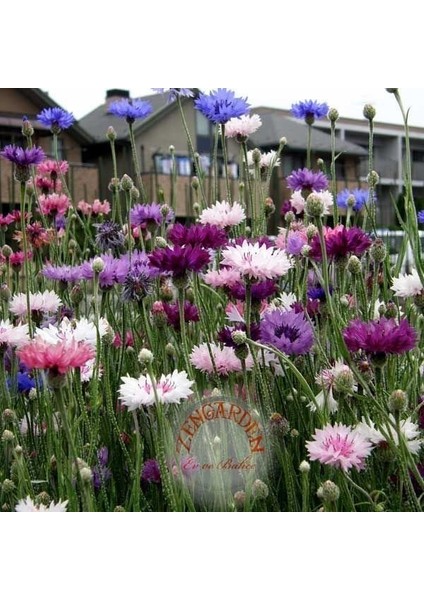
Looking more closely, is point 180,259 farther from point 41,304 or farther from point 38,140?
point 38,140

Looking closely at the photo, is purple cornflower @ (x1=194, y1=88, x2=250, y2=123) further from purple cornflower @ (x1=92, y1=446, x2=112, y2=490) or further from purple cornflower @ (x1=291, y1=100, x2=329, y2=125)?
purple cornflower @ (x1=92, y1=446, x2=112, y2=490)

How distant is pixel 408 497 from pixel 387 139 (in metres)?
0.54

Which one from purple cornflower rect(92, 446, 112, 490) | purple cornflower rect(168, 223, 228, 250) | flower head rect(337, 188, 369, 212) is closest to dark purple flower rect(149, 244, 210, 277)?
purple cornflower rect(168, 223, 228, 250)

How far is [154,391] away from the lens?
84 cm

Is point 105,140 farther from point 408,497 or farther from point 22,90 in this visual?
point 408,497

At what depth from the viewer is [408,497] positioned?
909 millimetres

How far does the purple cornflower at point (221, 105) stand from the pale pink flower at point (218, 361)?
1.14 feet

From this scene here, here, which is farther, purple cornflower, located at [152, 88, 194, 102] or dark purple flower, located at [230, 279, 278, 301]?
purple cornflower, located at [152, 88, 194, 102]

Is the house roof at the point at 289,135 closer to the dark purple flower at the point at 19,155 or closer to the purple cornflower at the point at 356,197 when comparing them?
the purple cornflower at the point at 356,197

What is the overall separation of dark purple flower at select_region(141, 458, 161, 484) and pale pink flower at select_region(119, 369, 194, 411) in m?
0.11

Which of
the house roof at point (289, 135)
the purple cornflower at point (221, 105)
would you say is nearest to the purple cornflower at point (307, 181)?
the house roof at point (289, 135)

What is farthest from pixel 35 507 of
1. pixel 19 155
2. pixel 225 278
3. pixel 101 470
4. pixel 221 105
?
pixel 221 105

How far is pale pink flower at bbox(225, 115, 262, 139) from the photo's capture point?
1262 millimetres
